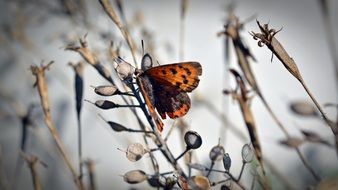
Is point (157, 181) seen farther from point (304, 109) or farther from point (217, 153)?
point (304, 109)

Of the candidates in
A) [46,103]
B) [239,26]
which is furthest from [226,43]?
[46,103]

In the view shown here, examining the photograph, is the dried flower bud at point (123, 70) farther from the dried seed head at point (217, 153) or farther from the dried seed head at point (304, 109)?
the dried seed head at point (304, 109)

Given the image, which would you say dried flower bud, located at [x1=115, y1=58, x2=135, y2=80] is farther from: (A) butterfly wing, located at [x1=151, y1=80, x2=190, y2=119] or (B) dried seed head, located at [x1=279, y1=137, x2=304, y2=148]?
(B) dried seed head, located at [x1=279, y1=137, x2=304, y2=148]

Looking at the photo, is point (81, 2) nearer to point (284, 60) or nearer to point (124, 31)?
point (124, 31)

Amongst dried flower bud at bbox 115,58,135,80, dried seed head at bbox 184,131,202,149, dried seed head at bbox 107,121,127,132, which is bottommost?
dried seed head at bbox 184,131,202,149

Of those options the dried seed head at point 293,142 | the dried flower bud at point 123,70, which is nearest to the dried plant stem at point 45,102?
the dried flower bud at point 123,70

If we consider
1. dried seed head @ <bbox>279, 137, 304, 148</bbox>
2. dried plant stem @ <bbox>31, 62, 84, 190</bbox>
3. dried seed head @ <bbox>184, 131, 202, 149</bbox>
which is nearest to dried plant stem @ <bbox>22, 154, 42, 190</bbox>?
dried plant stem @ <bbox>31, 62, 84, 190</bbox>

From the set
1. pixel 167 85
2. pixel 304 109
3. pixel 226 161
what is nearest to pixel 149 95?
pixel 167 85
